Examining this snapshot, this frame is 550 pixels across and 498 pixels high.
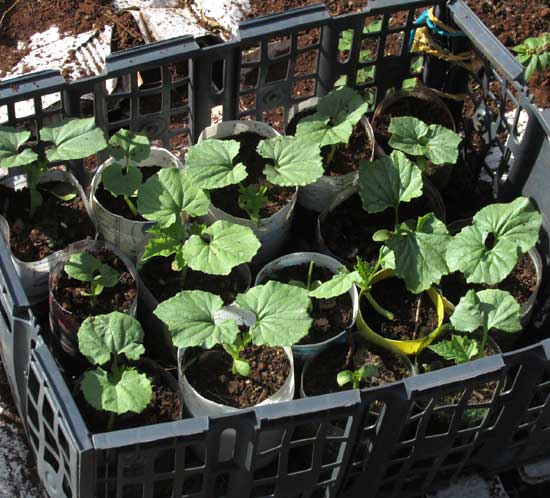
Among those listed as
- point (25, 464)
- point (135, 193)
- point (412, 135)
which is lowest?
point (25, 464)

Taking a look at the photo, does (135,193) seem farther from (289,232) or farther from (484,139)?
(484,139)

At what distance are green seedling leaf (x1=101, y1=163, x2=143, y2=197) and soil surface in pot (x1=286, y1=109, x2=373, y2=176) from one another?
489 millimetres

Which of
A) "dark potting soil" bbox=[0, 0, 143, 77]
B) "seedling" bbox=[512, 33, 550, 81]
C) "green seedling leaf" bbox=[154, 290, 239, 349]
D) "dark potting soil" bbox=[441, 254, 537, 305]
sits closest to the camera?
"green seedling leaf" bbox=[154, 290, 239, 349]

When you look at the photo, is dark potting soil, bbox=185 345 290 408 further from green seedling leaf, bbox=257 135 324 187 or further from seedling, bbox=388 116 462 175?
seedling, bbox=388 116 462 175

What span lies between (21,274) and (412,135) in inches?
38.1

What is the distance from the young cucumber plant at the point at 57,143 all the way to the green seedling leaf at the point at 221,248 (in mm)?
292

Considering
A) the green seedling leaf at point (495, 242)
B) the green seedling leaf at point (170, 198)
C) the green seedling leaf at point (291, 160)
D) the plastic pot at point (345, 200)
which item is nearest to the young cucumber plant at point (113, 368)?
the green seedling leaf at point (170, 198)

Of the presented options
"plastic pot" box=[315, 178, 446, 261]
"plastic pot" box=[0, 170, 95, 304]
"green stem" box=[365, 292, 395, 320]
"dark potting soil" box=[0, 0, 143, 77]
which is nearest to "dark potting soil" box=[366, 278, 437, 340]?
"green stem" box=[365, 292, 395, 320]

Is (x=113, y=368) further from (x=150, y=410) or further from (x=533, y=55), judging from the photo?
(x=533, y=55)

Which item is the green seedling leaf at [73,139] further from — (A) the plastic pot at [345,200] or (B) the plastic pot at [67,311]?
(A) the plastic pot at [345,200]

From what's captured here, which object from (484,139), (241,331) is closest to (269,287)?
(241,331)

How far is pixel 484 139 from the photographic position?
2.61m

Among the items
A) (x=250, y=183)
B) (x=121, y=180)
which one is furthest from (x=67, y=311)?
(x=250, y=183)

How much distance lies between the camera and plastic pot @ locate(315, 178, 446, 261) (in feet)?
7.72
